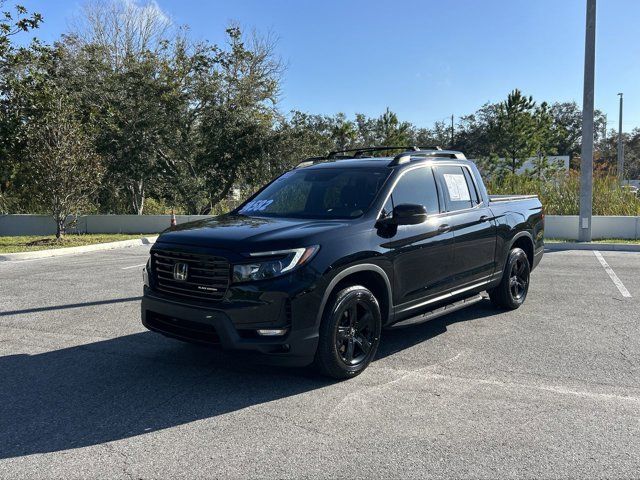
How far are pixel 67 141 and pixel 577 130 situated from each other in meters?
66.1

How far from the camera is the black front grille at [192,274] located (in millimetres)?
4273

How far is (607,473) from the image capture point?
311 centimetres

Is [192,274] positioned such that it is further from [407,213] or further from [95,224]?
[95,224]

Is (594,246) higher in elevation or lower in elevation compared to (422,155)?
lower

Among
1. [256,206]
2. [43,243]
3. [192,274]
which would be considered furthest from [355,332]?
[43,243]

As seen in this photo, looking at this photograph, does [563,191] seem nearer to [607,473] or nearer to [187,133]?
[187,133]

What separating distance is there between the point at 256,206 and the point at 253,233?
4.32 ft

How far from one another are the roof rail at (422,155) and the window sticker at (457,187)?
0.31 meters

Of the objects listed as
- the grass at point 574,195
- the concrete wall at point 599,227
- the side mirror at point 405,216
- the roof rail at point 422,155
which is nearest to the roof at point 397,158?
the roof rail at point 422,155

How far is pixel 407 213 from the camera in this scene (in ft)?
15.7

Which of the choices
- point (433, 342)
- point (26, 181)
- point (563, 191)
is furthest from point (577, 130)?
point (433, 342)

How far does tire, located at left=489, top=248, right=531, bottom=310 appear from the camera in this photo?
6.89m

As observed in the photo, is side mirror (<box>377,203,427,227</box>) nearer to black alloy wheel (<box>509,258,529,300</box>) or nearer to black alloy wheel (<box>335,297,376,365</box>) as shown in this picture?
black alloy wheel (<box>335,297,376,365</box>)

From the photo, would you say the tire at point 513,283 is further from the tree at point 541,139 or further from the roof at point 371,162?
the tree at point 541,139
